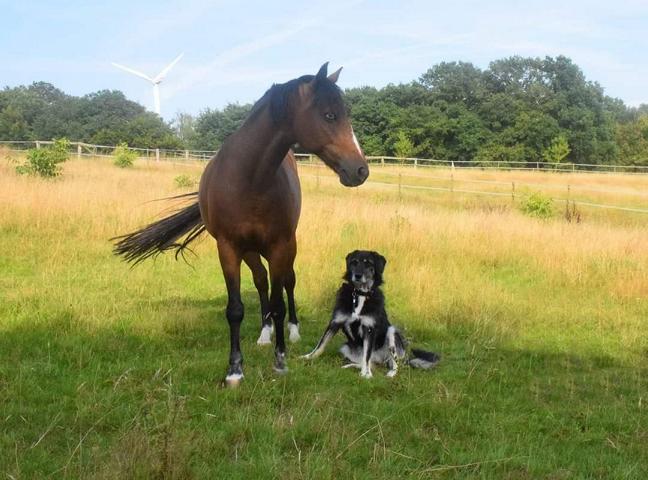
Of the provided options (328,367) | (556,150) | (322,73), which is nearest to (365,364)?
(328,367)

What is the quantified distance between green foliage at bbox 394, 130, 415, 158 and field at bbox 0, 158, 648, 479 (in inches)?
1963

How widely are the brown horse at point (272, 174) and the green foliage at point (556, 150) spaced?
59.6m

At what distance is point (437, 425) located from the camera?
389 centimetres

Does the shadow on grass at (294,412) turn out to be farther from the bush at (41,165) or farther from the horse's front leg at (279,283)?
the bush at (41,165)

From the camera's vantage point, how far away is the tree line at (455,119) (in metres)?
63.6

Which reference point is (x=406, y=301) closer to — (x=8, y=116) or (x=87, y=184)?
(x=87, y=184)

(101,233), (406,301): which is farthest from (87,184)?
(406,301)

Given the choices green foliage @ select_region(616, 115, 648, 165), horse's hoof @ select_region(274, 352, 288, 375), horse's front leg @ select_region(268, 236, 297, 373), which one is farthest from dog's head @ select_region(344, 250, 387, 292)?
green foliage @ select_region(616, 115, 648, 165)

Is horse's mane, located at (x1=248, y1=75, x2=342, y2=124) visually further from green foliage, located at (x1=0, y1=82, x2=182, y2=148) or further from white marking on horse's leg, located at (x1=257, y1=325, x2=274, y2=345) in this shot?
green foliage, located at (x1=0, y1=82, x2=182, y2=148)

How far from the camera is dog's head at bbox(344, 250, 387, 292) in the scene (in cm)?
523

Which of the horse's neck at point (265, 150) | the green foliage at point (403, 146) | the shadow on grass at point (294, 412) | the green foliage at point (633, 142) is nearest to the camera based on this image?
the shadow on grass at point (294, 412)

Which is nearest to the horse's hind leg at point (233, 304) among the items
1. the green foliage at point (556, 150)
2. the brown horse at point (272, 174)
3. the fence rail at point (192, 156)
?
the brown horse at point (272, 174)

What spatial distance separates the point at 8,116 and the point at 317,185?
61241 mm

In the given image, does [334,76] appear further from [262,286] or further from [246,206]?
[262,286]
